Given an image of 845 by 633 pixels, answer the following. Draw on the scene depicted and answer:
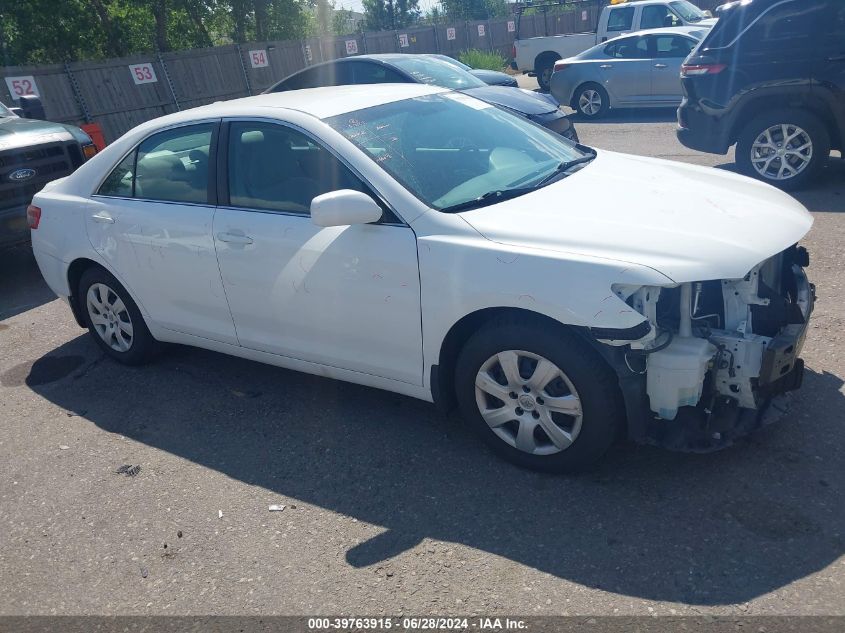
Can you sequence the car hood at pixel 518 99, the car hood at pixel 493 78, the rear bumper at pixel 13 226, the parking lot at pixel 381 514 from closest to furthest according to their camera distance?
the parking lot at pixel 381 514
the rear bumper at pixel 13 226
the car hood at pixel 518 99
the car hood at pixel 493 78

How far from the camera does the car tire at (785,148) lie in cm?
728

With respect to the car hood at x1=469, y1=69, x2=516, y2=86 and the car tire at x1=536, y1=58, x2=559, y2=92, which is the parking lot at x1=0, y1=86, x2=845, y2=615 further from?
the car tire at x1=536, y1=58, x2=559, y2=92

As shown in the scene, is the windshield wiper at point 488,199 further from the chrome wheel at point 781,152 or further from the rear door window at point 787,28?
the rear door window at point 787,28

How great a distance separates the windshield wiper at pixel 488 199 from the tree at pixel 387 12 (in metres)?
51.6

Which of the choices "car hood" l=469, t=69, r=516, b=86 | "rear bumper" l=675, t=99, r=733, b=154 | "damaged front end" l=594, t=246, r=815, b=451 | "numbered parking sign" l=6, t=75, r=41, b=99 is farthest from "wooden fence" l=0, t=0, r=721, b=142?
"damaged front end" l=594, t=246, r=815, b=451

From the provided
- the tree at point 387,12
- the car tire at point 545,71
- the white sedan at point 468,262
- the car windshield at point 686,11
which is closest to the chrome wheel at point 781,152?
the white sedan at point 468,262

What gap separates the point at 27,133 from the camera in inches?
Result: 298

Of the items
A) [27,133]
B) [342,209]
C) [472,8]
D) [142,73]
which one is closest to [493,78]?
[27,133]

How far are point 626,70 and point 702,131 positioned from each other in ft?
20.1

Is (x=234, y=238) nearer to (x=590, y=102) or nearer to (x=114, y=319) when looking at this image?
(x=114, y=319)

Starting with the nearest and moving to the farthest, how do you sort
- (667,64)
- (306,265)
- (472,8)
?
1. (306,265)
2. (667,64)
3. (472,8)

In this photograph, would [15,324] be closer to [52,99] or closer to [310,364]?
[310,364]

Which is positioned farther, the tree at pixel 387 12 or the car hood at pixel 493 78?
the tree at pixel 387 12

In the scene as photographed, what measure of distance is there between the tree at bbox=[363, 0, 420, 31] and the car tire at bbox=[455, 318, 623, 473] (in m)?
52.3
